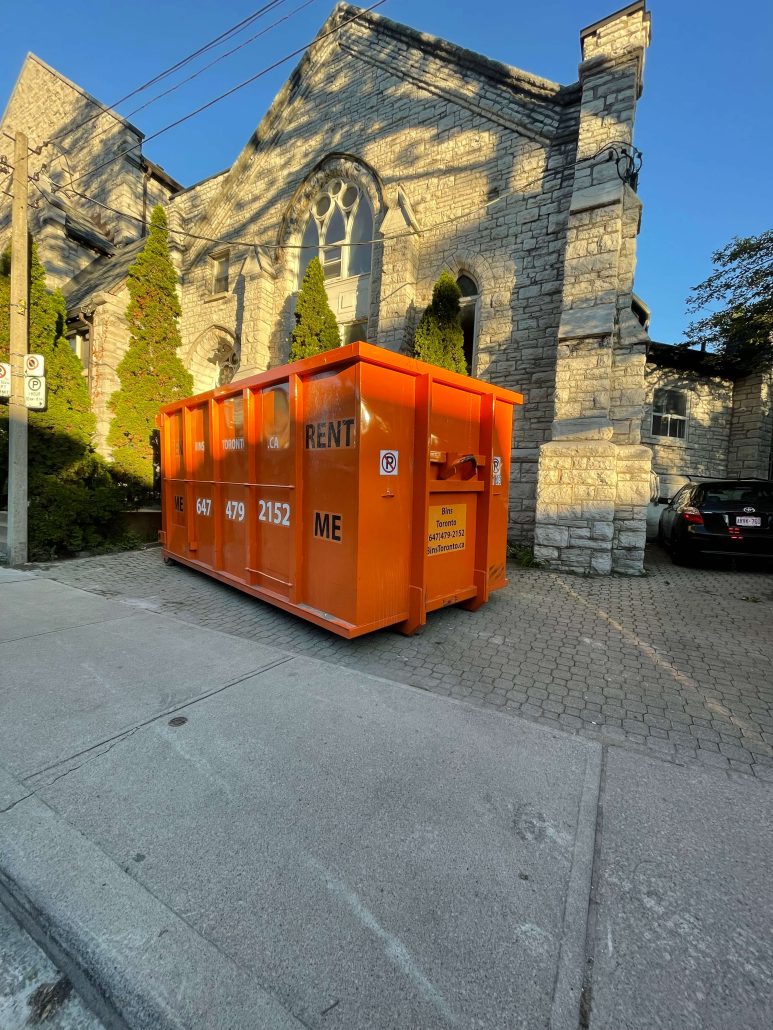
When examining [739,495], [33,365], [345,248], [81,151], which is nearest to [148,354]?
[33,365]

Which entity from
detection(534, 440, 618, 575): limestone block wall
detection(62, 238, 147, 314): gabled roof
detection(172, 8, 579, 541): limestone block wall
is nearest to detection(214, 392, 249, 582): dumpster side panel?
detection(534, 440, 618, 575): limestone block wall

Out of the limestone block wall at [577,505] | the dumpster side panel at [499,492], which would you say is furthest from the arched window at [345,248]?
the dumpster side panel at [499,492]

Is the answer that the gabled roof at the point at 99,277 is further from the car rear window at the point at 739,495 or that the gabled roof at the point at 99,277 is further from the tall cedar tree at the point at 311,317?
the car rear window at the point at 739,495

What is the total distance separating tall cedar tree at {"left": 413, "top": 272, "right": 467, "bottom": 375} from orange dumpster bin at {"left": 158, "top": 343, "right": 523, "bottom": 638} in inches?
157

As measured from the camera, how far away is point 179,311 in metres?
12.4

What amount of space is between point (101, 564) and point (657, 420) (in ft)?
47.4

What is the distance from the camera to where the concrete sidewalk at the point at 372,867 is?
1359mm

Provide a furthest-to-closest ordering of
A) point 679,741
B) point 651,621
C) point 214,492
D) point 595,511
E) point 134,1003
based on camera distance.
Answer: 1. point 595,511
2. point 214,492
3. point 651,621
4. point 679,741
5. point 134,1003

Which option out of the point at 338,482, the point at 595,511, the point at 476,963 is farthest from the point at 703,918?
the point at 595,511

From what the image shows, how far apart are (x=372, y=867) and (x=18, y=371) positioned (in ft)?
30.1

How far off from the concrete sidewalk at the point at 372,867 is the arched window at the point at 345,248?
10497mm

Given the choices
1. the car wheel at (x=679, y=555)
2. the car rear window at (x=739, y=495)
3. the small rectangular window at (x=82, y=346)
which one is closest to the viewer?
the car rear window at (x=739, y=495)

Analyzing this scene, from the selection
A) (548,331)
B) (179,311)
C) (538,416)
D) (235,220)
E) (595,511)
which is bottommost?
(595,511)

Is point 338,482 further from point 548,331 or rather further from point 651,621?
point 548,331
